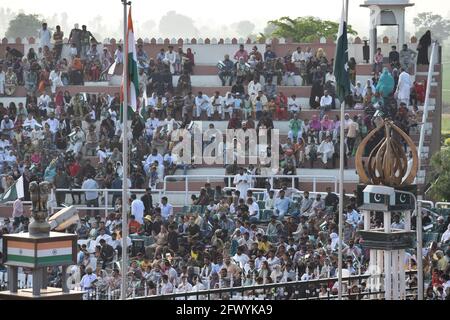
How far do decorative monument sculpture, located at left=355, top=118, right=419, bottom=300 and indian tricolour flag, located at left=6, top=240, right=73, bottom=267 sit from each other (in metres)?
6.84

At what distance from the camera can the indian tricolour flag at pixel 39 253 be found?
20.9 m

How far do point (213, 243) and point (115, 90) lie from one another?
11.2 metres

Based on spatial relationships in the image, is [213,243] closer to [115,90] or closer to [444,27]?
[115,90]

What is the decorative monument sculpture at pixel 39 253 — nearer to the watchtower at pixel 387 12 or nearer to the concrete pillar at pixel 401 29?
the concrete pillar at pixel 401 29

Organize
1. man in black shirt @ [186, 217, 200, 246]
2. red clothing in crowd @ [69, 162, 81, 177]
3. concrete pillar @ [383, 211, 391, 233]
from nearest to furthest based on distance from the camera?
concrete pillar @ [383, 211, 391, 233]
man in black shirt @ [186, 217, 200, 246]
red clothing in crowd @ [69, 162, 81, 177]

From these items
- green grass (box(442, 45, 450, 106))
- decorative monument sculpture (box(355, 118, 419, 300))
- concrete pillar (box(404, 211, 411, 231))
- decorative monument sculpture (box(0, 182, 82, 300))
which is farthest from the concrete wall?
green grass (box(442, 45, 450, 106))

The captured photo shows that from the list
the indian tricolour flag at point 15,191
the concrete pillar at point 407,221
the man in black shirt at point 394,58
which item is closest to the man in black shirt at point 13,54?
the indian tricolour flag at point 15,191

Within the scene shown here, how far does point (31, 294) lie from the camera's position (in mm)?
21203

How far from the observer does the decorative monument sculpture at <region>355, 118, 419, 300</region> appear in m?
26.7

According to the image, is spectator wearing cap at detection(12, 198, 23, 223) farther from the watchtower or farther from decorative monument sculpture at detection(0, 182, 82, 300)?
decorative monument sculpture at detection(0, 182, 82, 300)

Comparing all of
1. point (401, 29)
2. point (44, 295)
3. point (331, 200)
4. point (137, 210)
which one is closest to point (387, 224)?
point (44, 295)

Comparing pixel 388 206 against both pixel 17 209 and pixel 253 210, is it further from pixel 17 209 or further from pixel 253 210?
pixel 17 209

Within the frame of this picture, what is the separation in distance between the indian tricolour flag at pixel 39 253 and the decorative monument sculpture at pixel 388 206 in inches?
269
